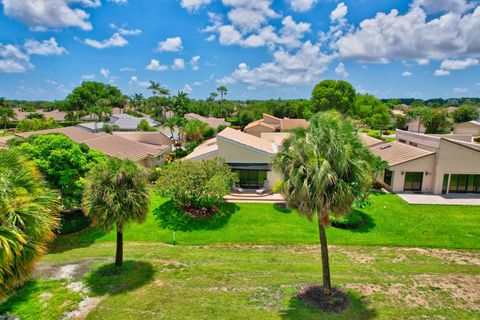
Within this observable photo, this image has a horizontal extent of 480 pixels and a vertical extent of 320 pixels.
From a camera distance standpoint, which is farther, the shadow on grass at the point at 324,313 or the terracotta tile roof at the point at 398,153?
the terracotta tile roof at the point at 398,153

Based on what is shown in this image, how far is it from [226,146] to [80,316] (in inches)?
770

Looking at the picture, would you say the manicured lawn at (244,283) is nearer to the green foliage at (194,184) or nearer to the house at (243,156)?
the green foliage at (194,184)

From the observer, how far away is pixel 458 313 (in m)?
11.4

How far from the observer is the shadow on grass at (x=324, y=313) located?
34.2 feet

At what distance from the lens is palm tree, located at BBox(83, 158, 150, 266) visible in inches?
514

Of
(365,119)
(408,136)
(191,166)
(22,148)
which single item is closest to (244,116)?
(365,119)

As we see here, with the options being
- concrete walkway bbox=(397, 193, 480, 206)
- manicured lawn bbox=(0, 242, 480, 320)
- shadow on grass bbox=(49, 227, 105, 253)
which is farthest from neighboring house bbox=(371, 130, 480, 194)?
shadow on grass bbox=(49, 227, 105, 253)

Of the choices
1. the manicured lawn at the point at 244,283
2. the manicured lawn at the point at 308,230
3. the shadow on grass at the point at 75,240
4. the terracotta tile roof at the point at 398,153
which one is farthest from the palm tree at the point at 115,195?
the terracotta tile roof at the point at 398,153

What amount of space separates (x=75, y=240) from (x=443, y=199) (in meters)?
32.0

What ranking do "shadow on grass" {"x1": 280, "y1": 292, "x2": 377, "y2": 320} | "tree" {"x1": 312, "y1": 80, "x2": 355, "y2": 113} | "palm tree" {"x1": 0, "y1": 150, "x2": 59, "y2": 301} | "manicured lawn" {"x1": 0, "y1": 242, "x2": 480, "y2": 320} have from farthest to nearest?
1. "tree" {"x1": 312, "y1": 80, "x2": 355, "y2": 113}
2. "manicured lawn" {"x1": 0, "y1": 242, "x2": 480, "y2": 320}
3. "shadow on grass" {"x1": 280, "y1": 292, "x2": 377, "y2": 320}
4. "palm tree" {"x1": 0, "y1": 150, "x2": 59, "y2": 301}

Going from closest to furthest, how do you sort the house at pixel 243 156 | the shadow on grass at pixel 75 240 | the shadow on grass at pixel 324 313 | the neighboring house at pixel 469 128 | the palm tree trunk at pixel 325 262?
the shadow on grass at pixel 324 313 → the palm tree trunk at pixel 325 262 → the shadow on grass at pixel 75 240 → the house at pixel 243 156 → the neighboring house at pixel 469 128

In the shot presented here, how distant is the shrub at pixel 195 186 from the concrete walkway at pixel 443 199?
58.4 feet

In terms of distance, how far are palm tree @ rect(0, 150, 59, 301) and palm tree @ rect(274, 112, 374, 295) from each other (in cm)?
785

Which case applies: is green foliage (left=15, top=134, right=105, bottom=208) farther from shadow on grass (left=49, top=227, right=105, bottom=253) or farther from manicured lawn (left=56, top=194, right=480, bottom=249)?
manicured lawn (left=56, top=194, right=480, bottom=249)
